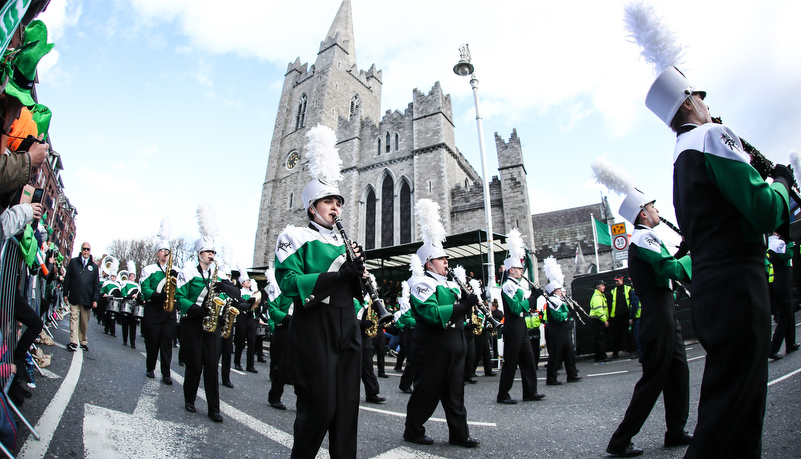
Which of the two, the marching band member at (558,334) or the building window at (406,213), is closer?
the marching band member at (558,334)

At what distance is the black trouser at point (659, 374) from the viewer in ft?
10.6

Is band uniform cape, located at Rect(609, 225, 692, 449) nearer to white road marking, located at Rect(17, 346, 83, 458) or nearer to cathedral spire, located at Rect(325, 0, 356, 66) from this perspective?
white road marking, located at Rect(17, 346, 83, 458)

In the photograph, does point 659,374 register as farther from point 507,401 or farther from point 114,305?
point 114,305

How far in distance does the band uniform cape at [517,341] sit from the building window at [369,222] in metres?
22.5

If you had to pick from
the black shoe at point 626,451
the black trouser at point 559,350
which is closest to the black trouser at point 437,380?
the black shoe at point 626,451

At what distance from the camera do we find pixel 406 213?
2827 centimetres

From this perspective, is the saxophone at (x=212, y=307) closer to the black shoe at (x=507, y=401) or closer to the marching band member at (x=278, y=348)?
the marching band member at (x=278, y=348)

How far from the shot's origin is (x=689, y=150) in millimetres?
2174

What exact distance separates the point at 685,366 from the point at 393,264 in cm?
2300

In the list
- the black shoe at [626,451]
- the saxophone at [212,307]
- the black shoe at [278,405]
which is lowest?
the black shoe at [626,451]

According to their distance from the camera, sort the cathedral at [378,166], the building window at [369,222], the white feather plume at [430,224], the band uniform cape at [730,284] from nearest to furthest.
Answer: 1. the band uniform cape at [730,284]
2. the white feather plume at [430,224]
3. the cathedral at [378,166]
4. the building window at [369,222]

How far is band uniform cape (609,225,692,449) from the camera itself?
3.23 m

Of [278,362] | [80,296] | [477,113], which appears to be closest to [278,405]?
[278,362]

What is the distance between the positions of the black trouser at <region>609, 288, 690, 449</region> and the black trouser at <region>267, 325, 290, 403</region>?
4069mm
